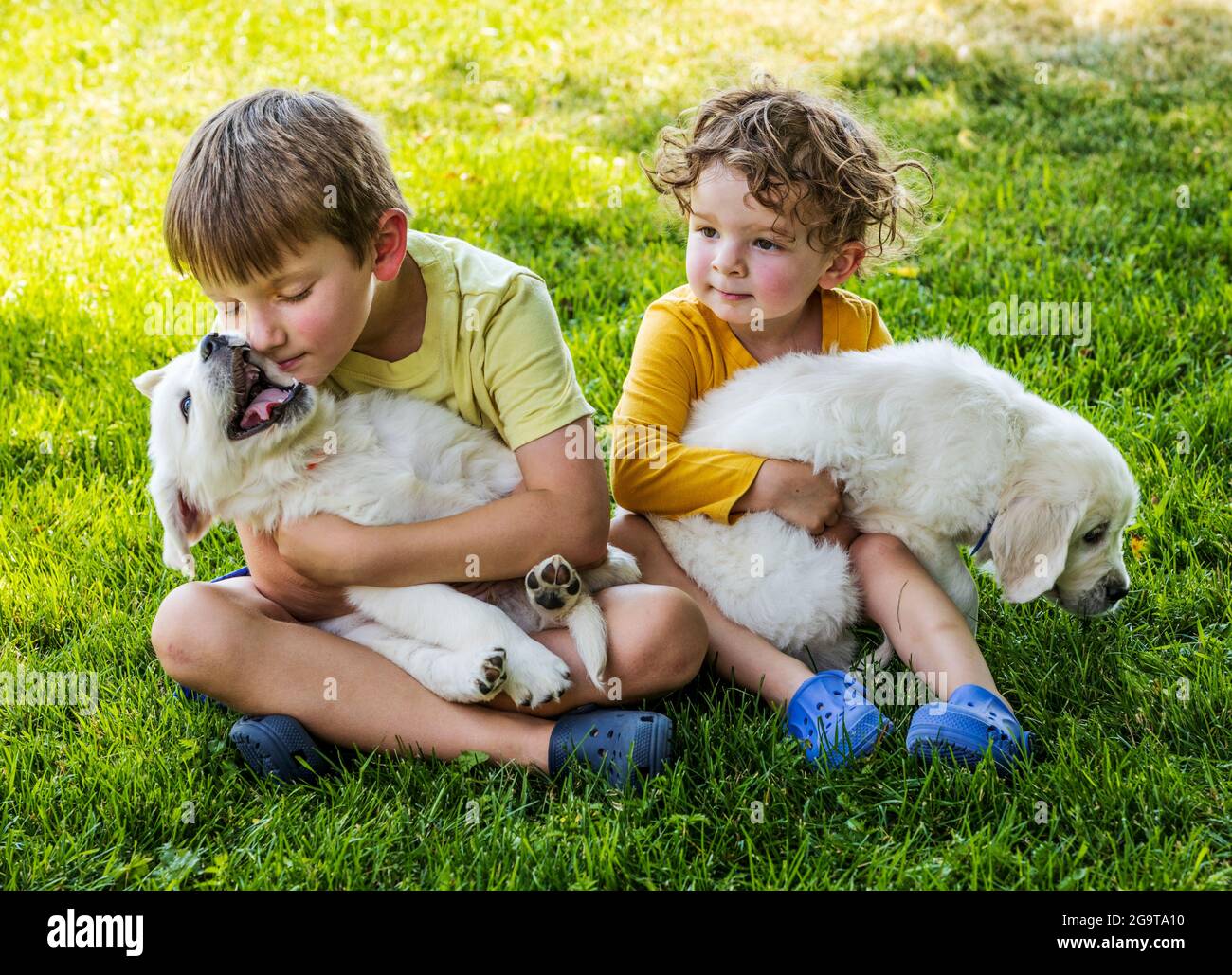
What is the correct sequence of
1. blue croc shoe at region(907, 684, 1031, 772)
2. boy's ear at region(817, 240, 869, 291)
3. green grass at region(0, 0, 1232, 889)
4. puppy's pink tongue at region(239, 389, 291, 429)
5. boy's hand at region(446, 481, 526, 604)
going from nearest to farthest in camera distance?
green grass at region(0, 0, 1232, 889), blue croc shoe at region(907, 684, 1031, 772), puppy's pink tongue at region(239, 389, 291, 429), boy's hand at region(446, 481, 526, 604), boy's ear at region(817, 240, 869, 291)

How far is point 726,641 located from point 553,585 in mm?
484

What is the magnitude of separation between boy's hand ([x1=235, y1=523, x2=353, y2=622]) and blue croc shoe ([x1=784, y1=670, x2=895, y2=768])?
41.6 inches

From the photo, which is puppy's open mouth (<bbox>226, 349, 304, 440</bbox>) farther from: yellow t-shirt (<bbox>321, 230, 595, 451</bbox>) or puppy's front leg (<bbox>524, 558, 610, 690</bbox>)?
puppy's front leg (<bbox>524, 558, 610, 690</bbox>)

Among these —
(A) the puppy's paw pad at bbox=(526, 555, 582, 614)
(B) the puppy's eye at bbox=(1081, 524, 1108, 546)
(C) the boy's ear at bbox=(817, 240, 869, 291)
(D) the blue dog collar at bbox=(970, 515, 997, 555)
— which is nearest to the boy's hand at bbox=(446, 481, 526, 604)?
(A) the puppy's paw pad at bbox=(526, 555, 582, 614)

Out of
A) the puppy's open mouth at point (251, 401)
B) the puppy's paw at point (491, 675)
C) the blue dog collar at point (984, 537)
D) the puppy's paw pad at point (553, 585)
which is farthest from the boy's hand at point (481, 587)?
the blue dog collar at point (984, 537)

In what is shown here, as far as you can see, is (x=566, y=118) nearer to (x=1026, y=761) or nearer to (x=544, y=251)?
(x=544, y=251)

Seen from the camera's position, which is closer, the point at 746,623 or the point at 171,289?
the point at 746,623

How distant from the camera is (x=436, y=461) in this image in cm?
279

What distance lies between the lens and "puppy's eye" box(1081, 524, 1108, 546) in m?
2.84

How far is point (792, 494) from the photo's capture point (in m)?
2.85

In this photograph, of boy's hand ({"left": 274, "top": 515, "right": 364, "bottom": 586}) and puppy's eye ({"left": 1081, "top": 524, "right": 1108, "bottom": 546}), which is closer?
boy's hand ({"left": 274, "top": 515, "right": 364, "bottom": 586})

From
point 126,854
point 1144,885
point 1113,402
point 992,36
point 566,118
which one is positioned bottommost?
point 126,854
